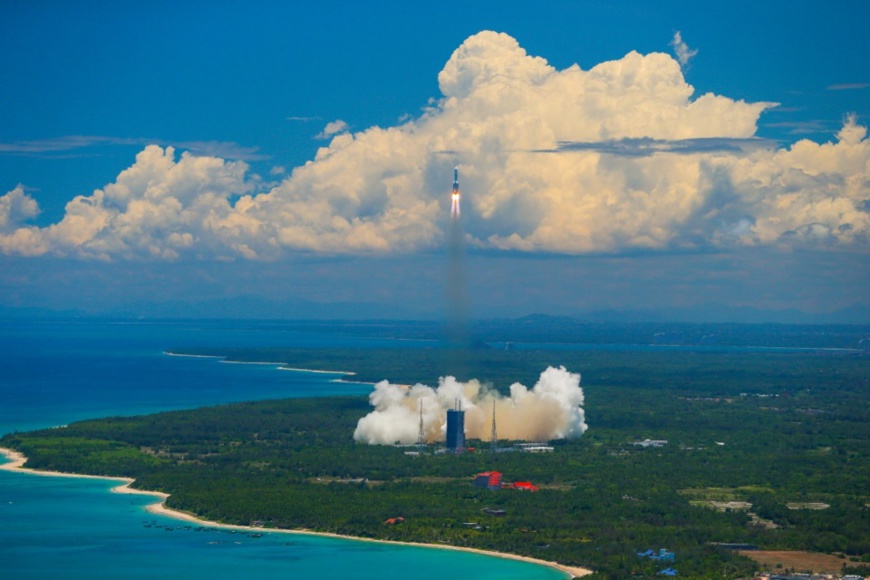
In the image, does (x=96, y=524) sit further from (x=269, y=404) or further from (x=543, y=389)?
(x=269, y=404)

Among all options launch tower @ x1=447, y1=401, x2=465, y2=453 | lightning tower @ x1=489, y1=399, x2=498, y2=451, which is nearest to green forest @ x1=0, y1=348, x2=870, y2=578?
lightning tower @ x1=489, y1=399, x2=498, y2=451

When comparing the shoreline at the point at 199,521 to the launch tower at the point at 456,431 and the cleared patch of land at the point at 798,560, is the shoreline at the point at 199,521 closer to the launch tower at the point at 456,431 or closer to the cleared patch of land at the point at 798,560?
the cleared patch of land at the point at 798,560

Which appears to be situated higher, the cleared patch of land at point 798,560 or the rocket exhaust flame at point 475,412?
the rocket exhaust flame at point 475,412

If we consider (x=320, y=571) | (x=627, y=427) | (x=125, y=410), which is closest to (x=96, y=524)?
(x=320, y=571)

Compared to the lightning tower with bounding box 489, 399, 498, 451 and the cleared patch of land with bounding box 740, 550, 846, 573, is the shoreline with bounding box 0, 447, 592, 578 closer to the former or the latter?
the cleared patch of land with bounding box 740, 550, 846, 573

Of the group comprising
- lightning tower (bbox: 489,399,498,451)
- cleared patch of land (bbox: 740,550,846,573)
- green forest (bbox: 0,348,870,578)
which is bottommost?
cleared patch of land (bbox: 740,550,846,573)

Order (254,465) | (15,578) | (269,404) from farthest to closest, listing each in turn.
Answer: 1. (269,404)
2. (254,465)
3. (15,578)

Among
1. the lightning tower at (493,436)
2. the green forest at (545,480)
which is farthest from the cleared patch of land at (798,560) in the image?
the lightning tower at (493,436)
